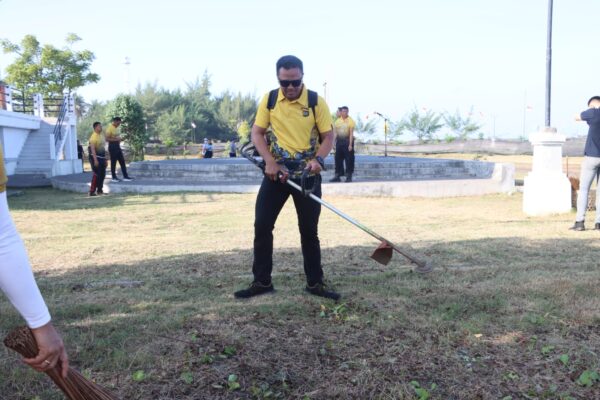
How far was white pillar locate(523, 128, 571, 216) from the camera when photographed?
945 centimetres

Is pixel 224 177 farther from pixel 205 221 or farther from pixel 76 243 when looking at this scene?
pixel 76 243

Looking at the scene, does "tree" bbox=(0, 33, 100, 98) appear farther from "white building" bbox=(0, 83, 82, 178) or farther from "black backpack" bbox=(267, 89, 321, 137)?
"black backpack" bbox=(267, 89, 321, 137)

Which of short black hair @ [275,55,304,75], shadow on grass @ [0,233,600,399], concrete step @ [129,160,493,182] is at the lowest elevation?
shadow on grass @ [0,233,600,399]

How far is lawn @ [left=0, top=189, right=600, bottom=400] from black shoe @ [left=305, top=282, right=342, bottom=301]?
0.09 metres

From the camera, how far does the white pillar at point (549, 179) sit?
9.45m

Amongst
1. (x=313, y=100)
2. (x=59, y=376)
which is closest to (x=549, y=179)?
(x=313, y=100)

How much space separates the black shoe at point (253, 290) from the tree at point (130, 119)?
3017cm

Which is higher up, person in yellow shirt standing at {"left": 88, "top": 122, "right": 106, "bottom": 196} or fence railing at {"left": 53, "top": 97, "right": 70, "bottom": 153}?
fence railing at {"left": 53, "top": 97, "right": 70, "bottom": 153}

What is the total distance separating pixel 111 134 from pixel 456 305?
1111 cm

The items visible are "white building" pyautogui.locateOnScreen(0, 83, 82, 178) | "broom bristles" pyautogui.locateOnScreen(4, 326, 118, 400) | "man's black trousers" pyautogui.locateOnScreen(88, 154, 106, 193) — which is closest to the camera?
"broom bristles" pyautogui.locateOnScreen(4, 326, 118, 400)

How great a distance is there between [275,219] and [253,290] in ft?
1.99

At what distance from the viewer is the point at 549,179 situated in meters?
9.48

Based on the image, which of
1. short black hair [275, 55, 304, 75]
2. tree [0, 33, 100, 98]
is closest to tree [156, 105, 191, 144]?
tree [0, 33, 100, 98]

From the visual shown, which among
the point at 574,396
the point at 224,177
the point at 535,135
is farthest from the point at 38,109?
the point at 574,396
